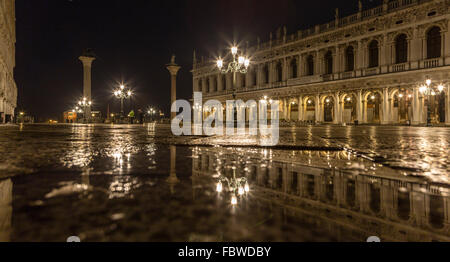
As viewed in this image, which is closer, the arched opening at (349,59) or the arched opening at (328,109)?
the arched opening at (349,59)

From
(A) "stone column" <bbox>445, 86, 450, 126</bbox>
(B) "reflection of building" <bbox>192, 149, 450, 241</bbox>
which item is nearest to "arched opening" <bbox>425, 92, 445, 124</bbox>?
(A) "stone column" <bbox>445, 86, 450, 126</bbox>

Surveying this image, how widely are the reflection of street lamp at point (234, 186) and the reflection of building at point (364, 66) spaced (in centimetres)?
2468

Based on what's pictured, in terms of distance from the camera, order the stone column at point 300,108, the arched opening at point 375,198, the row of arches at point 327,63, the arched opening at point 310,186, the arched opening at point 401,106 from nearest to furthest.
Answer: the arched opening at point 375,198 → the arched opening at point 310,186 → the row of arches at point 327,63 → the arched opening at point 401,106 → the stone column at point 300,108

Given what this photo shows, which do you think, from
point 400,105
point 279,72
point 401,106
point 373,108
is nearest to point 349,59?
point 373,108

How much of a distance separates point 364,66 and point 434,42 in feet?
20.7

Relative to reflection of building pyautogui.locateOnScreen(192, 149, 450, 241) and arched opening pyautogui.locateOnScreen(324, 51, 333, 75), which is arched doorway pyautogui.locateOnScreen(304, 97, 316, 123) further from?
reflection of building pyautogui.locateOnScreen(192, 149, 450, 241)

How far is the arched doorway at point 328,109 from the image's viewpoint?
32219 millimetres

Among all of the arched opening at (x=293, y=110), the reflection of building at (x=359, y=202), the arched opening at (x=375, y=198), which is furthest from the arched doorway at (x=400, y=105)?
the arched opening at (x=375, y=198)

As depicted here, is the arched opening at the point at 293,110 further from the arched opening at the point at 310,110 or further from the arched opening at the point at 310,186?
the arched opening at the point at 310,186

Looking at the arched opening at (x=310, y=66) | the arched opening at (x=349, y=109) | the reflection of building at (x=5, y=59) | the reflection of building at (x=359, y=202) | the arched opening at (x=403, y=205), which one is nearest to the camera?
the reflection of building at (x=359, y=202)

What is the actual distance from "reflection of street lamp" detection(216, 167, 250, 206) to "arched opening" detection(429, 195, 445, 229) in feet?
3.54

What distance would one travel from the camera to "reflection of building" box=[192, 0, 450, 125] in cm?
2438
